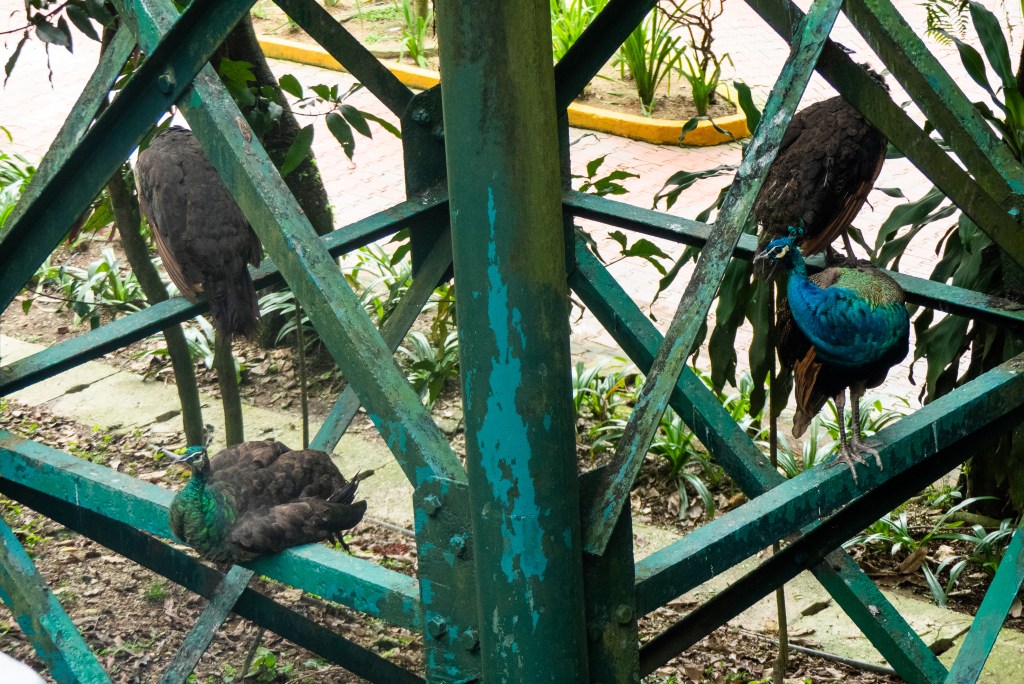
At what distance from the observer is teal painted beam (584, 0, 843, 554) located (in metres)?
2.22

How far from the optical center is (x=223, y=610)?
3.16 meters

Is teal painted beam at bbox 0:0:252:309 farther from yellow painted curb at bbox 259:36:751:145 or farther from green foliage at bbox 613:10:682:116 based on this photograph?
green foliage at bbox 613:10:682:116

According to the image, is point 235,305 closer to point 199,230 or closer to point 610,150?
point 199,230

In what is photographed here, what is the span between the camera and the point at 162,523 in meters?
2.82

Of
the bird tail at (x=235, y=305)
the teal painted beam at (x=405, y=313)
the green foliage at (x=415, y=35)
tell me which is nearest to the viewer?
the teal painted beam at (x=405, y=313)

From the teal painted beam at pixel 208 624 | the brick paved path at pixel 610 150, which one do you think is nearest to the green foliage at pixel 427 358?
the brick paved path at pixel 610 150

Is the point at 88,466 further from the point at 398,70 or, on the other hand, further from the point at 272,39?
the point at 272,39

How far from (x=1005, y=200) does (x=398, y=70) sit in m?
9.49

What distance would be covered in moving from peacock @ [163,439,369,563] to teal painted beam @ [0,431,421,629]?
8 cm

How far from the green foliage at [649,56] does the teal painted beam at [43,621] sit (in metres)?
Answer: 8.61

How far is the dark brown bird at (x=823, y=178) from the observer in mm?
4035

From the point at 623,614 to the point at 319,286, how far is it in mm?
885

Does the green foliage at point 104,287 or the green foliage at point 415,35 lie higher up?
the green foliage at point 415,35

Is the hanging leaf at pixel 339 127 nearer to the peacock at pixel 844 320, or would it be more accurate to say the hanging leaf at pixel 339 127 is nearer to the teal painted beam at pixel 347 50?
the teal painted beam at pixel 347 50
